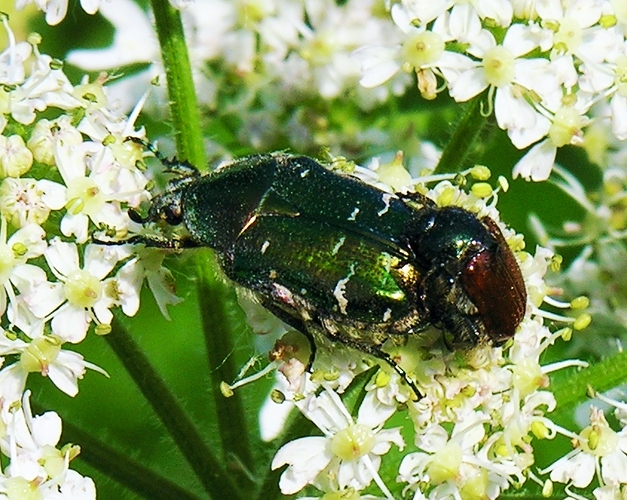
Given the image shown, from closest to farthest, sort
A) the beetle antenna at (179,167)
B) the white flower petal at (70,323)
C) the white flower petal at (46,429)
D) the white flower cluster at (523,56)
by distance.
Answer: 1. the white flower petal at (46,429)
2. the white flower petal at (70,323)
3. the white flower cluster at (523,56)
4. the beetle antenna at (179,167)

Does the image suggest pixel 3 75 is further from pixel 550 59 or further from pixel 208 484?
pixel 550 59

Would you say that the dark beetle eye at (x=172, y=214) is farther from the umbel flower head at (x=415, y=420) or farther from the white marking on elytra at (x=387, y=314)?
the white marking on elytra at (x=387, y=314)

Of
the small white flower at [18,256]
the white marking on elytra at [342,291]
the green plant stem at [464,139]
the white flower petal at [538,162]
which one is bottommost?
the white flower petal at [538,162]

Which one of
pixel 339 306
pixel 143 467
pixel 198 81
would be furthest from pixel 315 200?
pixel 198 81

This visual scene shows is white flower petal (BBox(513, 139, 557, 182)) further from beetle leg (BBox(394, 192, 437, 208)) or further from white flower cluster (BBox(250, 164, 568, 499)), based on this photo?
white flower cluster (BBox(250, 164, 568, 499))

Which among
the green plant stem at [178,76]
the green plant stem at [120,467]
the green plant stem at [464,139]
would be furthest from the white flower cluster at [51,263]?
the green plant stem at [464,139]

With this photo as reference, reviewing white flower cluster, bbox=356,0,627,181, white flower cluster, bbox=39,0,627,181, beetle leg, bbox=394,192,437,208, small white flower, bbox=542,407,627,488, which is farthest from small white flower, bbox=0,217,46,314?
small white flower, bbox=542,407,627,488

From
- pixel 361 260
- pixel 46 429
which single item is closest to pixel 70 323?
pixel 46 429
